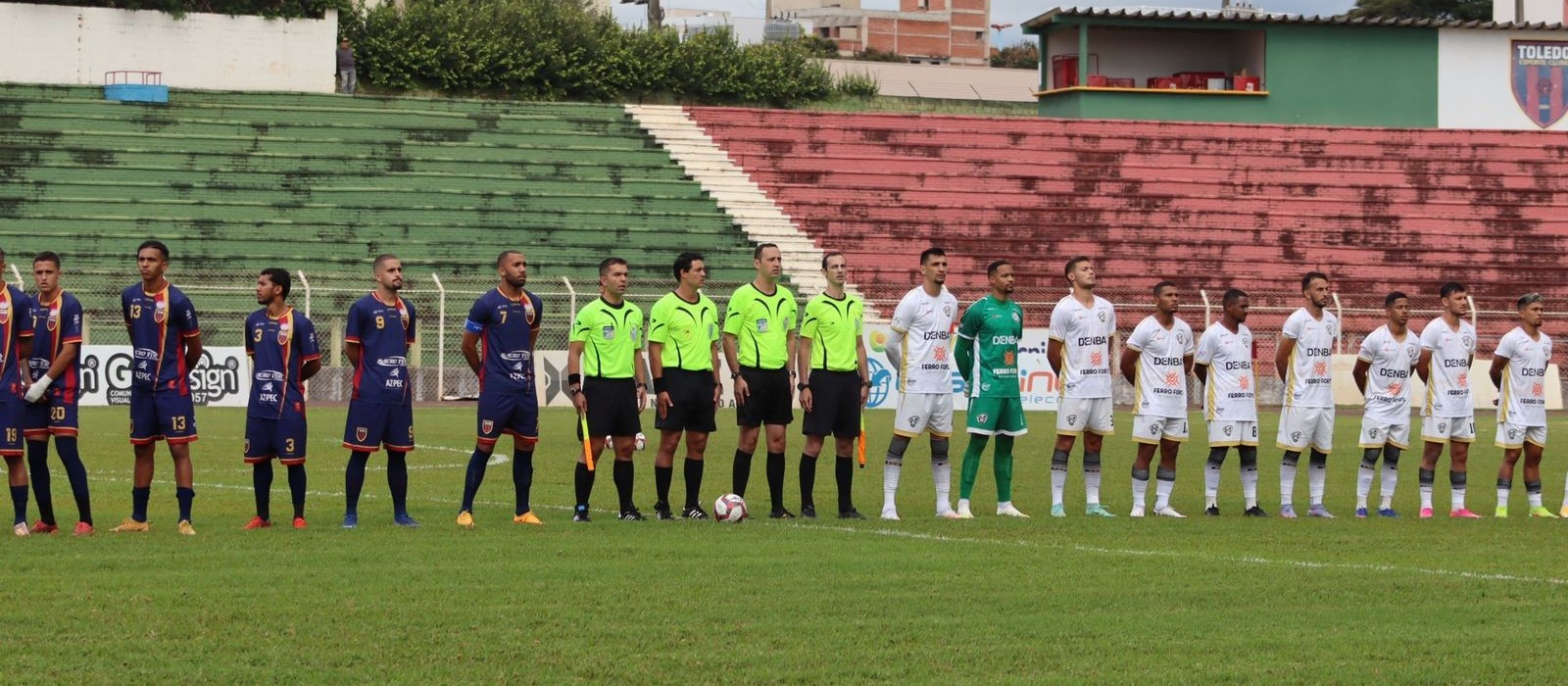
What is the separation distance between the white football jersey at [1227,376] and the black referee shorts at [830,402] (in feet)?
10.5

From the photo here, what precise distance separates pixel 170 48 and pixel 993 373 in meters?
32.3

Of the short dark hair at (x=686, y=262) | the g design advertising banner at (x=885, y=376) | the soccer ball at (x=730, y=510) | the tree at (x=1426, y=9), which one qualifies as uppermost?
the tree at (x=1426, y=9)

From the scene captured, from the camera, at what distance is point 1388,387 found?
16.0 meters

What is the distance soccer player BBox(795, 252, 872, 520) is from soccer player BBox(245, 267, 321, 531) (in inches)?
143

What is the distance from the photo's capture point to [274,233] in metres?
36.7

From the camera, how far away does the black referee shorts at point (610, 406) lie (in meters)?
13.8

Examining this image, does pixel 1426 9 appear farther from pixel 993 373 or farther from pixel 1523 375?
pixel 993 373

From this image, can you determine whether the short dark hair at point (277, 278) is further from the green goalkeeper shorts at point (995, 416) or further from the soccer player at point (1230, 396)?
the soccer player at point (1230, 396)

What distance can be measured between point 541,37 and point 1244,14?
696 inches

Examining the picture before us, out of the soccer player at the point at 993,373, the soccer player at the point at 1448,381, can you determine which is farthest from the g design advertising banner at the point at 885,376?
the soccer player at the point at 993,373

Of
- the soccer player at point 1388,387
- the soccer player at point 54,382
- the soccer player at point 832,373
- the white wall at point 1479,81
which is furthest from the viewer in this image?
the white wall at point 1479,81

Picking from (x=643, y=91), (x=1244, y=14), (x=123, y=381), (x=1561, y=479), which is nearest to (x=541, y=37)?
(x=643, y=91)

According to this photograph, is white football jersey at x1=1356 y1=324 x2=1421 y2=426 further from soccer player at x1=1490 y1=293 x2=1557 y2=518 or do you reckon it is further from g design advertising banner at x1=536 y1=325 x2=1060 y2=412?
g design advertising banner at x1=536 y1=325 x2=1060 y2=412

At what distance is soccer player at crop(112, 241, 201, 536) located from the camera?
1278 cm
